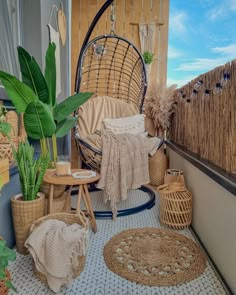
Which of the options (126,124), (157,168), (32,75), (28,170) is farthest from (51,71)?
(157,168)

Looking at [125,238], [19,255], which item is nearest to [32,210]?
[19,255]

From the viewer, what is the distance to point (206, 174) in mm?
1702

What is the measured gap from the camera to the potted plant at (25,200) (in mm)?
1648

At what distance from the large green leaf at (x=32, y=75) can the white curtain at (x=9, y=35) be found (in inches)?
12.4

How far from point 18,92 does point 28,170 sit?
0.53 metres

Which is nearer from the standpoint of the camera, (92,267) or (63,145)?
(92,267)

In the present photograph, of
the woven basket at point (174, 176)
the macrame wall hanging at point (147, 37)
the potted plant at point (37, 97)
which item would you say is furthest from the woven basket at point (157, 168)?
the macrame wall hanging at point (147, 37)

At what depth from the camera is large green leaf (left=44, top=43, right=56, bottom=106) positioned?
6.17 ft

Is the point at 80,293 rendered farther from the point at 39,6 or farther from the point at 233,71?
the point at 39,6

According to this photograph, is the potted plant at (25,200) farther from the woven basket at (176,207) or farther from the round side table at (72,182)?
the woven basket at (176,207)

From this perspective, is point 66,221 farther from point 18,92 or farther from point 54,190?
point 18,92

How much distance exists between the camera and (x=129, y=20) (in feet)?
15.3

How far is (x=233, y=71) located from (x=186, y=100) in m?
1.15

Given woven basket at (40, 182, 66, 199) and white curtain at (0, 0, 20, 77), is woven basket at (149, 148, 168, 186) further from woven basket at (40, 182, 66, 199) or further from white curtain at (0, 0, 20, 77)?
white curtain at (0, 0, 20, 77)
